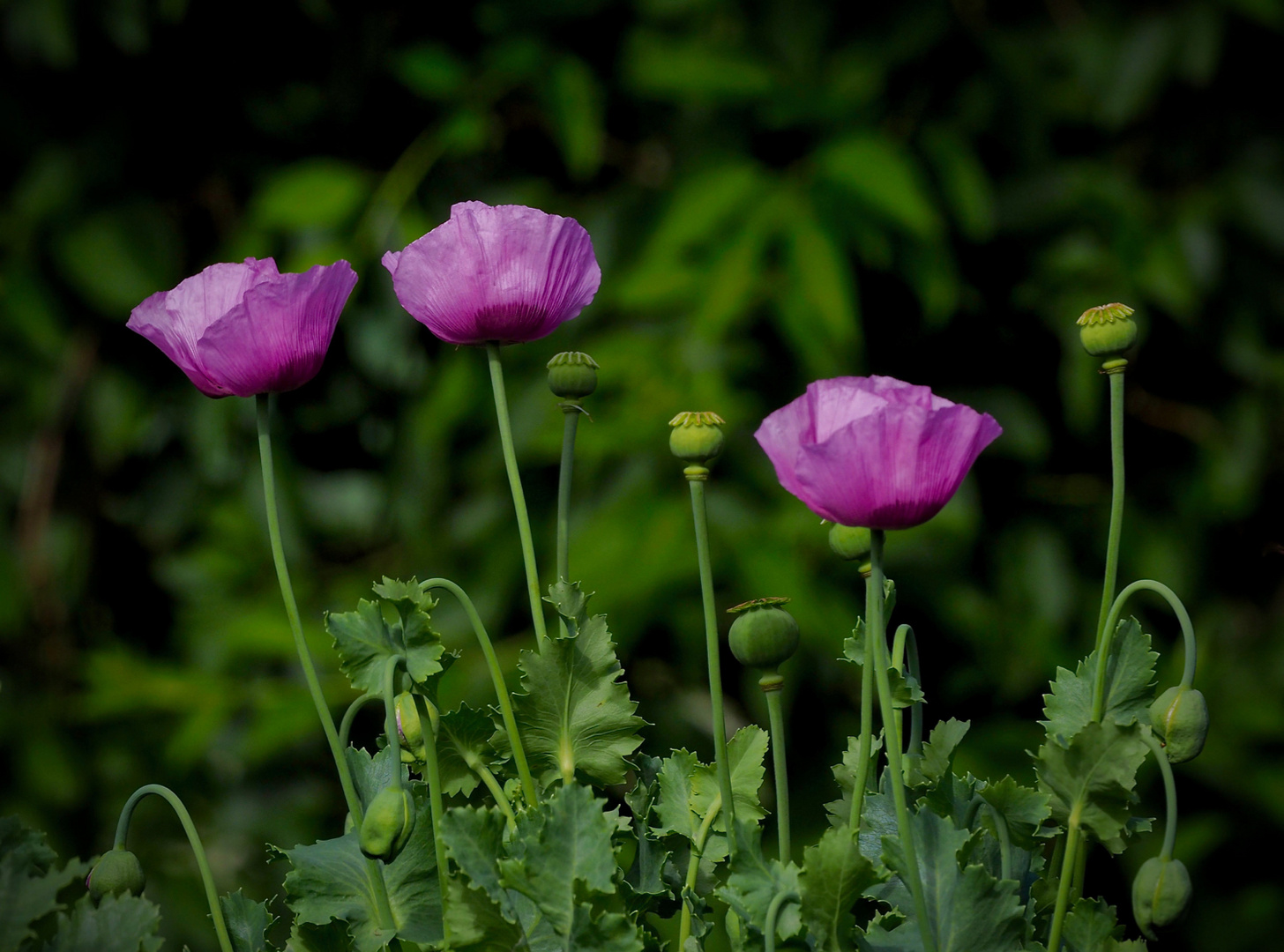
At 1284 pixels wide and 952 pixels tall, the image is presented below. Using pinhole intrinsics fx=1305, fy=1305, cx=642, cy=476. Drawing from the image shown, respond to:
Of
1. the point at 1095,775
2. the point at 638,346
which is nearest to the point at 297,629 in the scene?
the point at 1095,775

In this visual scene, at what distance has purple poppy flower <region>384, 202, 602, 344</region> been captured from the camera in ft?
1.26

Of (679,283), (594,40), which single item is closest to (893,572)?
(679,283)

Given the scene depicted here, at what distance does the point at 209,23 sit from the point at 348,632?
126 cm

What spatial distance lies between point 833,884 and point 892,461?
11 cm

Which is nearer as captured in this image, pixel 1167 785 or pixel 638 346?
pixel 1167 785

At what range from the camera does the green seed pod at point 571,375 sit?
396 mm

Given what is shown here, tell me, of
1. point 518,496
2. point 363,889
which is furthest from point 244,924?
point 518,496

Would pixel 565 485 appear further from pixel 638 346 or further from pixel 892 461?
pixel 638 346

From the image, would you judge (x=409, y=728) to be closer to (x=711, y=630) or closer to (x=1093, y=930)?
(x=711, y=630)

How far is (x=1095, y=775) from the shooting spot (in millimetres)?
360

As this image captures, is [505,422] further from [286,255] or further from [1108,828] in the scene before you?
[286,255]

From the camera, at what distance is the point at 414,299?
391 mm

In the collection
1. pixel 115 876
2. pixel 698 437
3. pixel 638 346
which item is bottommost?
pixel 638 346

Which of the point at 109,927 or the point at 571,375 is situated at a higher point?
the point at 571,375
